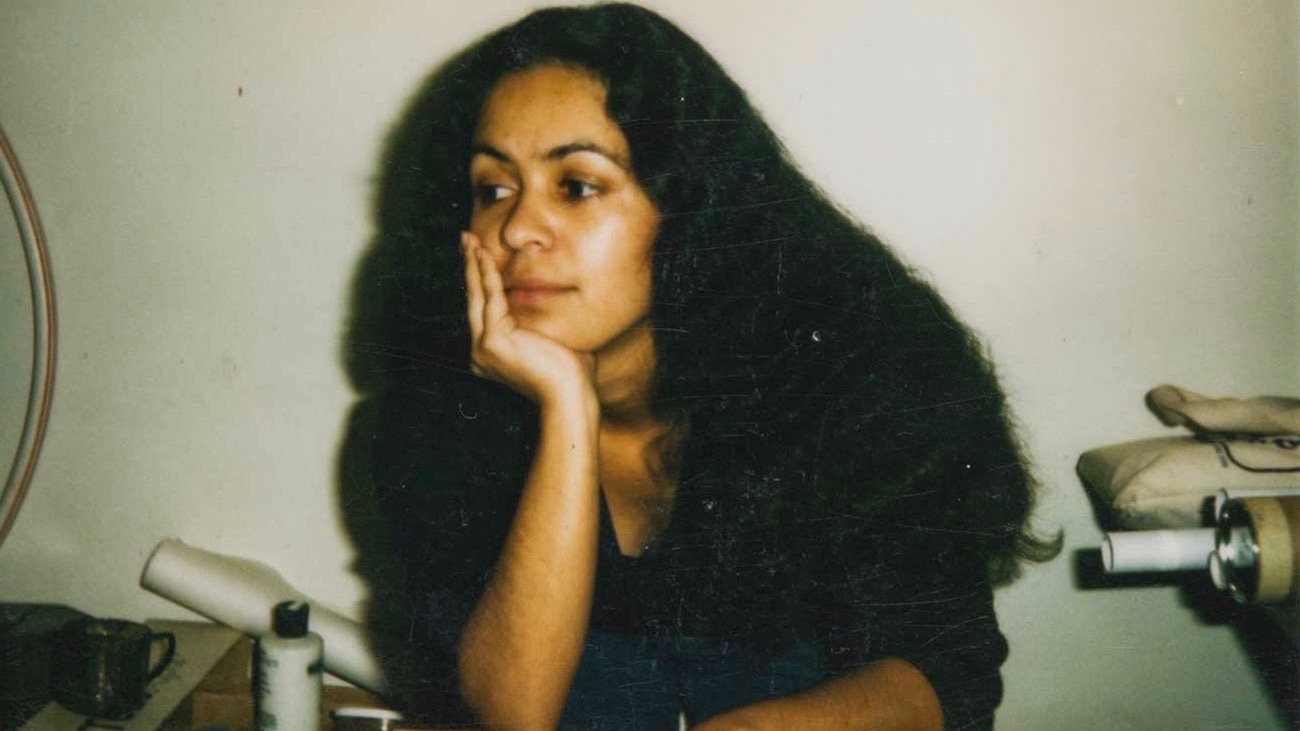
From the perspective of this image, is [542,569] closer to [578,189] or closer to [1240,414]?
[578,189]

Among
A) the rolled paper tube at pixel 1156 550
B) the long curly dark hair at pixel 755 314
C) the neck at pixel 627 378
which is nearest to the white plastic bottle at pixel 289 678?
the long curly dark hair at pixel 755 314

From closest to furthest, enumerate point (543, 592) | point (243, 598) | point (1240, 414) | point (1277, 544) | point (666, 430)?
1. point (1277, 544)
2. point (543, 592)
3. point (1240, 414)
4. point (666, 430)
5. point (243, 598)

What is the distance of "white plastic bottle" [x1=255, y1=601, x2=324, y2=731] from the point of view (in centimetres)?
115

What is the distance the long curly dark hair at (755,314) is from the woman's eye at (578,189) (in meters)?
0.06

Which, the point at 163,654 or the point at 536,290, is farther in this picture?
the point at 163,654

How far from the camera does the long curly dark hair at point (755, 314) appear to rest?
0.97m

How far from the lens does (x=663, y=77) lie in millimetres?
963

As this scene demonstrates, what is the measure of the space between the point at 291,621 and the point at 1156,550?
3.42 ft

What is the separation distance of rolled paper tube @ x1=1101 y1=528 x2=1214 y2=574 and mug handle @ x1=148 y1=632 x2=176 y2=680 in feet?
3.67

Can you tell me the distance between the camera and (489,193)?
95 centimetres

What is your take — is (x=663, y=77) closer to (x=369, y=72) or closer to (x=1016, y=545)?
(x=369, y=72)

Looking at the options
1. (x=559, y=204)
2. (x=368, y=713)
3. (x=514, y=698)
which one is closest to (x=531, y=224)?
(x=559, y=204)

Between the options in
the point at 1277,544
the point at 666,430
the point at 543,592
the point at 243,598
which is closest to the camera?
the point at 1277,544

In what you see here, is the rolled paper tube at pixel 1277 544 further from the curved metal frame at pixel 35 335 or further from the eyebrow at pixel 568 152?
the curved metal frame at pixel 35 335
